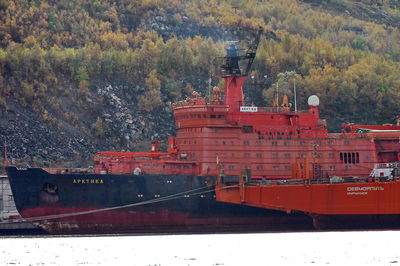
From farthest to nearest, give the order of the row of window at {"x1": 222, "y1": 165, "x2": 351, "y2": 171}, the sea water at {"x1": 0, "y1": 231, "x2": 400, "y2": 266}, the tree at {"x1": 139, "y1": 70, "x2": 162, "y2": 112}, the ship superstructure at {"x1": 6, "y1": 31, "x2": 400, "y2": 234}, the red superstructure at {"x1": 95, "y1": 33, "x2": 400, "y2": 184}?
the tree at {"x1": 139, "y1": 70, "x2": 162, "y2": 112} → the row of window at {"x1": 222, "y1": 165, "x2": 351, "y2": 171} → the red superstructure at {"x1": 95, "y1": 33, "x2": 400, "y2": 184} → the ship superstructure at {"x1": 6, "y1": 31, "x2": 400, "y2": 234} → the sea water at {"x1": 0, "y1": 231, "x2": 400, "y2": 266}

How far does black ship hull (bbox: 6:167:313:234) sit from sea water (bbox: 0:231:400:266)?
1894mm

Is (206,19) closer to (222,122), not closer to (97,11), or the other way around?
(97,11)

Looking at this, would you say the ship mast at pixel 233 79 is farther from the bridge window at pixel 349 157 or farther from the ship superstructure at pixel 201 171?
the bridge window at pixel 349 157

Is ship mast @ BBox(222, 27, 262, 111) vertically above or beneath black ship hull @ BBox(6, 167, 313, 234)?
above

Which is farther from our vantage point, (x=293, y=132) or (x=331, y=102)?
(x=331, y=102)

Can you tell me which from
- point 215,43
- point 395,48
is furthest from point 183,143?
point 395,48

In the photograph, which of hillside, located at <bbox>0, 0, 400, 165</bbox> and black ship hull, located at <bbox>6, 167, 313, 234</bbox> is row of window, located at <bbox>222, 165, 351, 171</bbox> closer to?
black ship hull, located at <bbox>6, 167, 313, 234</bbox>

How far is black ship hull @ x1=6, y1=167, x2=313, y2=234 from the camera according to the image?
80000 mm

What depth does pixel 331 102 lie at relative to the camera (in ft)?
362

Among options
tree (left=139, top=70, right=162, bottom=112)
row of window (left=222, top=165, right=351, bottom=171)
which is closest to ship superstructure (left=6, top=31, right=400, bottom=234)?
row of window (left=222, top=165, right=351, bottom=171)

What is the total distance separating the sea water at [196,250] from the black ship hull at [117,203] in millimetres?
1894

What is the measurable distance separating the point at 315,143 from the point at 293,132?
1731mm

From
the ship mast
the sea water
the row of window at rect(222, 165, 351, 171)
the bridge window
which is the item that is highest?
the ship mast

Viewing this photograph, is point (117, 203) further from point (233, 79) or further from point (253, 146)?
point (233, 79)
